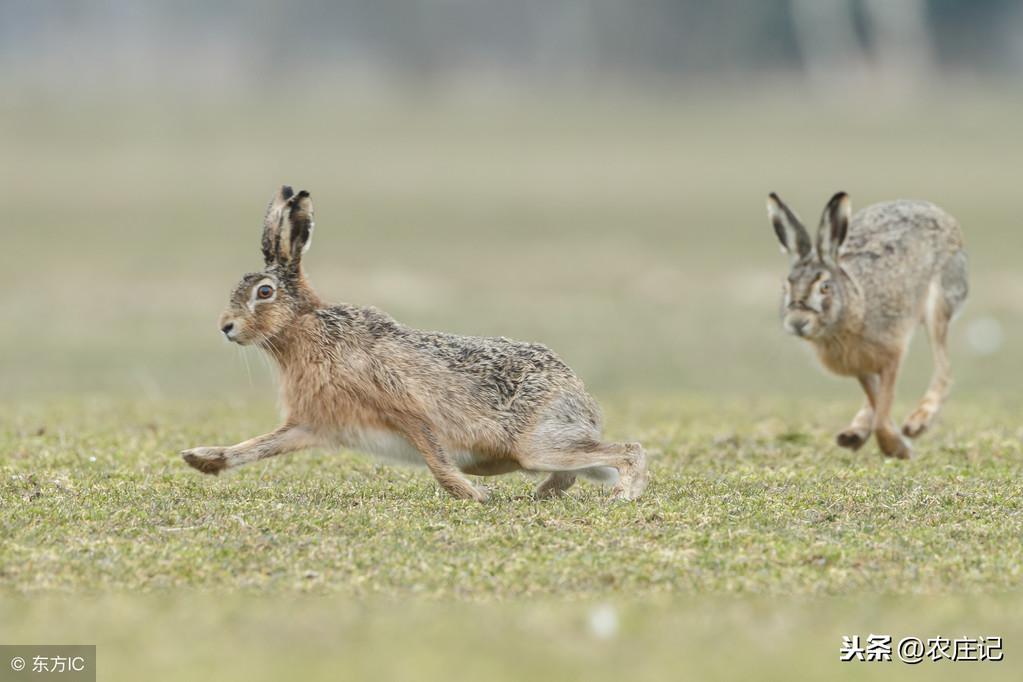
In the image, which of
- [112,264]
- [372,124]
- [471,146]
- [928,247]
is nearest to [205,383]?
[928,247]

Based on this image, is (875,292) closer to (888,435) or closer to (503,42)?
(888,435)

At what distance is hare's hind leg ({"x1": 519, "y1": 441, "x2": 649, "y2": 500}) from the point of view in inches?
334

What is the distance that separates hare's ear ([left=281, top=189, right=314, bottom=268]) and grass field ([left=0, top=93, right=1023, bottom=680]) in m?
1.32

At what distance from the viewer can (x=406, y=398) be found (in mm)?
8570

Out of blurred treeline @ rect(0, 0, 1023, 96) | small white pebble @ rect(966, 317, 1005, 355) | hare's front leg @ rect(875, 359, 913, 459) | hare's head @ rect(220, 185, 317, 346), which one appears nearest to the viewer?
hare's head @ rect(220, 185, 317, 346)

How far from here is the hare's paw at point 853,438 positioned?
428 inches

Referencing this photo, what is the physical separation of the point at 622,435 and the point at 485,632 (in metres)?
6.08

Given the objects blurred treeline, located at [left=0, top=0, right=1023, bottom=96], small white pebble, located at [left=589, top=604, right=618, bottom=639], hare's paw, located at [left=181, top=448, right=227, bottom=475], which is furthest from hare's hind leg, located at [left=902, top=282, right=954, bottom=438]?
blurred treeline, located at [left=0, top=0, right=1023, bottom=96]

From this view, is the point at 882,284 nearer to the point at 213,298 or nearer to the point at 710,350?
the point at 710,350

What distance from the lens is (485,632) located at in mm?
5910

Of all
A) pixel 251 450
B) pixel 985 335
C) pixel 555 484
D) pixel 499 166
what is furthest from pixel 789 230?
pixel 499 166

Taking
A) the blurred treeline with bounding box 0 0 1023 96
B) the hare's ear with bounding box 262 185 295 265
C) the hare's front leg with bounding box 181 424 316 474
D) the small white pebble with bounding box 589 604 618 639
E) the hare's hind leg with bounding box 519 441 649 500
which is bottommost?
the small white pebble with bounding box 589 604 618 639

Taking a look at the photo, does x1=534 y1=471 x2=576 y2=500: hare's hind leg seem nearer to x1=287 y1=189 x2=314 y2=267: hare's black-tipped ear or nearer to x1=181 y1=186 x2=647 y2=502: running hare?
x1=181 y1=186 x2=647 y2=502: running hare

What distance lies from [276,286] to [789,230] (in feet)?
12.6
